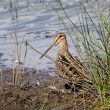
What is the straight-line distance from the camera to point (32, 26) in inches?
416

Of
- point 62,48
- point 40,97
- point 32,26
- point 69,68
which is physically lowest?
point 40,97

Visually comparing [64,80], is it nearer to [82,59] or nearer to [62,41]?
[82,59]

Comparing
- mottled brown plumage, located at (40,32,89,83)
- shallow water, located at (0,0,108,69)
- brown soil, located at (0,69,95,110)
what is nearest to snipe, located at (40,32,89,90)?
mottled brown plumage, located at (40,32,89,83)

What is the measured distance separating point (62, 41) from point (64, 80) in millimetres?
965

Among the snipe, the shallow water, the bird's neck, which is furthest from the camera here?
the shallow water

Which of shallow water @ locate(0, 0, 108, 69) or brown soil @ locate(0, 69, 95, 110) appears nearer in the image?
brown soil @ locate(0, 69, 95, 110)

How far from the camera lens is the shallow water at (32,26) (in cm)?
888

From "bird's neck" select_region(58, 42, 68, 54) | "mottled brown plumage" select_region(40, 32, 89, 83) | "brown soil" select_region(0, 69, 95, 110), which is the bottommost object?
Answer: "brown soil" select_region(0, 69, 95, 110)

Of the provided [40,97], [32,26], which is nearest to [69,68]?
[40,97]

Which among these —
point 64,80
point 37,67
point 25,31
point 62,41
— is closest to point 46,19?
point 25,31

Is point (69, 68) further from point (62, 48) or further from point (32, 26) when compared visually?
point (32, 26)

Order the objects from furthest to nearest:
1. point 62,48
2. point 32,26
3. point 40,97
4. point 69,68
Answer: point 32,26, point 62,48, point 40,97, point 69,68

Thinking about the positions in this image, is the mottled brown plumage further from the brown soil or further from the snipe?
the brown soil

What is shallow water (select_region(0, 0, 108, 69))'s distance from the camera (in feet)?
29.1
